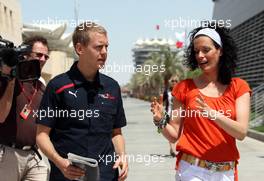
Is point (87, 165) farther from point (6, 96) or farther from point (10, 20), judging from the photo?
point (10, 20)

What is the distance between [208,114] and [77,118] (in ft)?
2.55

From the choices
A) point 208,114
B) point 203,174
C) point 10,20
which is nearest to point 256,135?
point 203,174

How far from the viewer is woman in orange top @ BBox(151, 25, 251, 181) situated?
3.21 meters

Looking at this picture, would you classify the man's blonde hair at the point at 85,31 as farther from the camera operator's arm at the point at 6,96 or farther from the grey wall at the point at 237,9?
the grey wall at the point at 237,9

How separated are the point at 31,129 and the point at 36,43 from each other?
2.39 ft

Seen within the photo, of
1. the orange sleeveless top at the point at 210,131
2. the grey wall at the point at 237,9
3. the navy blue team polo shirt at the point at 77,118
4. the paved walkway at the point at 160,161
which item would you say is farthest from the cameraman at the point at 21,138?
the grey wall at the point at 237,9

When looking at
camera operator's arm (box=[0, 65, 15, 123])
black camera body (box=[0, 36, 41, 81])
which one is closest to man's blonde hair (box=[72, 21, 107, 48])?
black camera body (box=[0, 36, 41, 81])

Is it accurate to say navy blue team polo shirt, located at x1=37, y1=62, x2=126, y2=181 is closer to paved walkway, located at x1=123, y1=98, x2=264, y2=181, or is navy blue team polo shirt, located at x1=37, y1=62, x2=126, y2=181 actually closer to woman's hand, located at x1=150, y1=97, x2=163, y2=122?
woman's hand, located at x1=150, y1=97, x2=163, y2=122

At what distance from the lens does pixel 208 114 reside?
3.05 m

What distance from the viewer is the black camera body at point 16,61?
2.99m

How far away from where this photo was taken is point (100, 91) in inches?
122

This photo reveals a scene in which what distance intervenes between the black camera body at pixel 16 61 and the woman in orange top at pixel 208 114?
0.85m

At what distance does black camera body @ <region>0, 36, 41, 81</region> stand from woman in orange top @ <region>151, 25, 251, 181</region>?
0.85 metres

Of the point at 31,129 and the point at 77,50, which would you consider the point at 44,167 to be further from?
the point at 77,50
